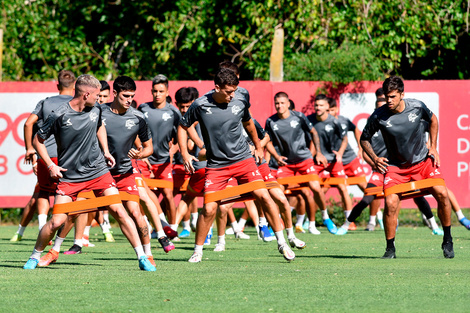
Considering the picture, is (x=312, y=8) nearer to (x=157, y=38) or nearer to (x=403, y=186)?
(x=157, y=38)

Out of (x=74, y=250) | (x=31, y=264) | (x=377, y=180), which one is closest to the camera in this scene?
(x=31, y=264)

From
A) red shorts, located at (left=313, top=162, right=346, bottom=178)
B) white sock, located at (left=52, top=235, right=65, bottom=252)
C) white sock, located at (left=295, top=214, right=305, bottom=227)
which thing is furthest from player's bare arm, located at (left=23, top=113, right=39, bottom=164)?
red shorts, located at (left=313, top=162, right=346, bottom=178)

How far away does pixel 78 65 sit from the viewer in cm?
1948

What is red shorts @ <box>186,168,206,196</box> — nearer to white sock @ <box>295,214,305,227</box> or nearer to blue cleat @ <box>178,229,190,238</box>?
blue cleat @ <box>178,229,190,238</box>

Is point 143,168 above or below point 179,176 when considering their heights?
above

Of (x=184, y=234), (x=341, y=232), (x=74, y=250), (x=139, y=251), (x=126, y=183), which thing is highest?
(x=126, y=183)

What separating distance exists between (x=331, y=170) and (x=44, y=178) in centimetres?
564

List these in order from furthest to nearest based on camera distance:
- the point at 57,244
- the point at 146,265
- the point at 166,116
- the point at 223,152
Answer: the point at 166,116 < the point at 223,152 < the point at 57,244 < the point at 146,265

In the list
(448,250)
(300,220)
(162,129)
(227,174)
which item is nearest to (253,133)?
(227,174)

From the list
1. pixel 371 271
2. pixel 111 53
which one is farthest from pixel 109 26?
pixel 371 271

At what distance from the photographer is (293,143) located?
1364 centimetres

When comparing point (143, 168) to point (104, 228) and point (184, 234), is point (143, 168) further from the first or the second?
point (184, 234)

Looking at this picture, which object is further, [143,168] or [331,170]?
[331,170]

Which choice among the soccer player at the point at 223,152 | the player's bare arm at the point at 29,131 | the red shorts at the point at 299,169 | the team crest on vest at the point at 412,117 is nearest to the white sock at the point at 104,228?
the player's bare arm at the point at 29,131
